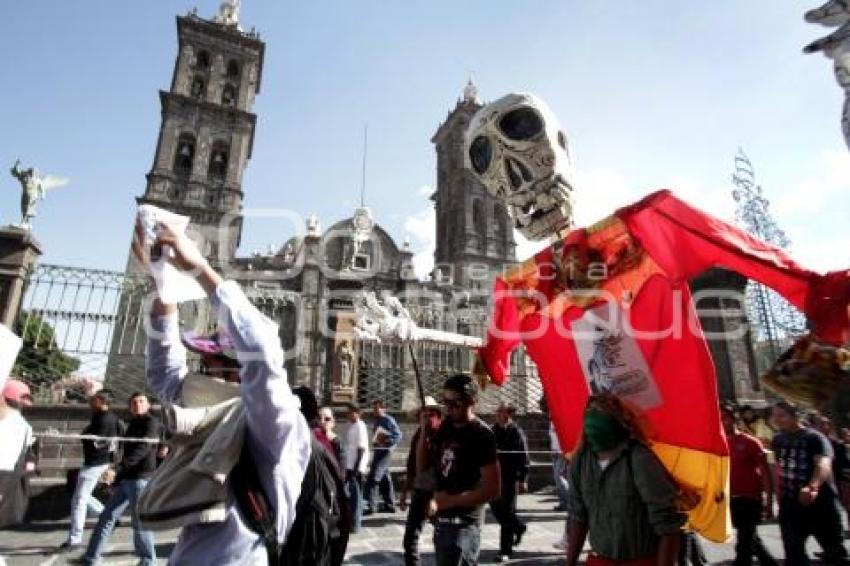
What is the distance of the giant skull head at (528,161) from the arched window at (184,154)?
3236 cm

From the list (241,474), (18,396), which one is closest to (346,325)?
(18,396)

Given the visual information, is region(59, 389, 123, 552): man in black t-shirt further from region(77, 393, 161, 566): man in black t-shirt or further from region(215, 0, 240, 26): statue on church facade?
region(215, 0, 240, 26): statue on church facade

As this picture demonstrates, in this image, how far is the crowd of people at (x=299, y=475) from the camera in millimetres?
1547

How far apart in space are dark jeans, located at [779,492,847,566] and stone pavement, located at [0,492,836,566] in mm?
1341

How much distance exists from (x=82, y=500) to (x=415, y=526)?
4.09m

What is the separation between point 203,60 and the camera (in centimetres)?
3494

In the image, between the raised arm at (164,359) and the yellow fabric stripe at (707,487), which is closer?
the raised arm at (164,359)

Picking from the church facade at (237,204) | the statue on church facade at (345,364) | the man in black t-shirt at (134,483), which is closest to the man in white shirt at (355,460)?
the statue on church facade at (345,364)

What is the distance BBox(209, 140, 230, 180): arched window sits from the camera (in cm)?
3278

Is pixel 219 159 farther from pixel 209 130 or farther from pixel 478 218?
pixel 478 218

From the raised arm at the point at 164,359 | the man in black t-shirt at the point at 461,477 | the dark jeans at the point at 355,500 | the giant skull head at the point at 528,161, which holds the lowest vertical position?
the dark jeans at the point at 355,500

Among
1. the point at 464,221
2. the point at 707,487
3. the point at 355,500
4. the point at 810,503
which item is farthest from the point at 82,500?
the point at 464,221

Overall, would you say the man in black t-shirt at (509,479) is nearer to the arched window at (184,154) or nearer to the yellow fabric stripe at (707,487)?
the yellow fabric stripe at (707,487)

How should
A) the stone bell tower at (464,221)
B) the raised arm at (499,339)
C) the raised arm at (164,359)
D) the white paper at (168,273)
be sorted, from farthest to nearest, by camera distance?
the stone bell tower at (464,221) → the raised arm at (499,339) → the raised arm at (164,359) → the white paper at (168,273)
